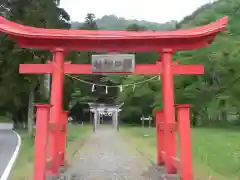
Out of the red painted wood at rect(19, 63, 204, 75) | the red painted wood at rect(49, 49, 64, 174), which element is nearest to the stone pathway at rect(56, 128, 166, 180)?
the red painted wood at rect(49, 49, 64, 174)

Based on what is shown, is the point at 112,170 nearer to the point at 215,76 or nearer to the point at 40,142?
the point at 40,142

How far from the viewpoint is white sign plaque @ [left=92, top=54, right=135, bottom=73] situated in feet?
29.1

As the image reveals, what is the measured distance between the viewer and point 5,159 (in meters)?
12.2

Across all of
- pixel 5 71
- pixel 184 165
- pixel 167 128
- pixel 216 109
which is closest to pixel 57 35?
pixel 167 128

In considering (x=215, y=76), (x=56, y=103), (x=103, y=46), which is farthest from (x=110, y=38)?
(x=215, y=76)

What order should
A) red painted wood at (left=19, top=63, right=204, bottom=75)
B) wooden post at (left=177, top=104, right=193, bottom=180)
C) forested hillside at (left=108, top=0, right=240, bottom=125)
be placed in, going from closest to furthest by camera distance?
wooden post at (left=177, top=104, right=193, bottom=180) → red painted wood at (left=19, top=63, right=204, bottom=75) → forested hillside at (left=108, top=0, right=240, bottom=125)

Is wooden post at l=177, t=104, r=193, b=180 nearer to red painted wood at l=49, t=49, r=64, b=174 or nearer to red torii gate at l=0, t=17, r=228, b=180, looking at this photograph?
red torii gate at l=0, t=17, r=228, b=180

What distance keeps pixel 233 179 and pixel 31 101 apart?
17104mm

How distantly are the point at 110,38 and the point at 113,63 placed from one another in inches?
26.3

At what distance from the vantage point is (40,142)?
6793 millimetres

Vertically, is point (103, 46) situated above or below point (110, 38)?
below

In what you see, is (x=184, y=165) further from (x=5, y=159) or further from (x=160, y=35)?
(x=5, y=159)

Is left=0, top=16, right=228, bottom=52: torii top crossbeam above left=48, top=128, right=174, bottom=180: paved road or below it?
above

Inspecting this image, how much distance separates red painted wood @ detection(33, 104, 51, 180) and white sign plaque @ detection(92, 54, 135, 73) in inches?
96.2
